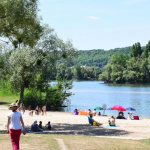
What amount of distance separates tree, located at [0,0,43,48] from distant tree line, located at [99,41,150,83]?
123990mm

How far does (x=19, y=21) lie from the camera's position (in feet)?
70.2

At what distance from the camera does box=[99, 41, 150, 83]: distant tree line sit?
146m

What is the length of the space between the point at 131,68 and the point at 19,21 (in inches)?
5171

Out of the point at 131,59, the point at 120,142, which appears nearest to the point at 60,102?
the point at 120,142

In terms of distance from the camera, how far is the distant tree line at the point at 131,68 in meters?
146

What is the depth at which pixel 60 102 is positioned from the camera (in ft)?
167

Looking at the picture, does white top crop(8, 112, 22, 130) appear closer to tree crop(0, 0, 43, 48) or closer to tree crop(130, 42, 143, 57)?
tree crop(0, 0, 43, 48)

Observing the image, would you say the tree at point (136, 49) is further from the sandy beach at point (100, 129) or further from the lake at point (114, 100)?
the sandy beach at point (100, 129)

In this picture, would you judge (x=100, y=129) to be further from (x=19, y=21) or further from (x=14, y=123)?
(x=14, y=123)

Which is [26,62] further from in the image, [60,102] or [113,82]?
[113,82]

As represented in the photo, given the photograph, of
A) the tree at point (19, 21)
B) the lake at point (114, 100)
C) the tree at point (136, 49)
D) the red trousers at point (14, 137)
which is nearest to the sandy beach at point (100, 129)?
the tree at point (19, 21)

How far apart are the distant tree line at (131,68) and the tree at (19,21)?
124 meters

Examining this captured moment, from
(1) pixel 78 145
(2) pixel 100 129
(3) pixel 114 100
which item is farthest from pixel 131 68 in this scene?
(1) pixel 78 145

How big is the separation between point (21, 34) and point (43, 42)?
23615 mm
